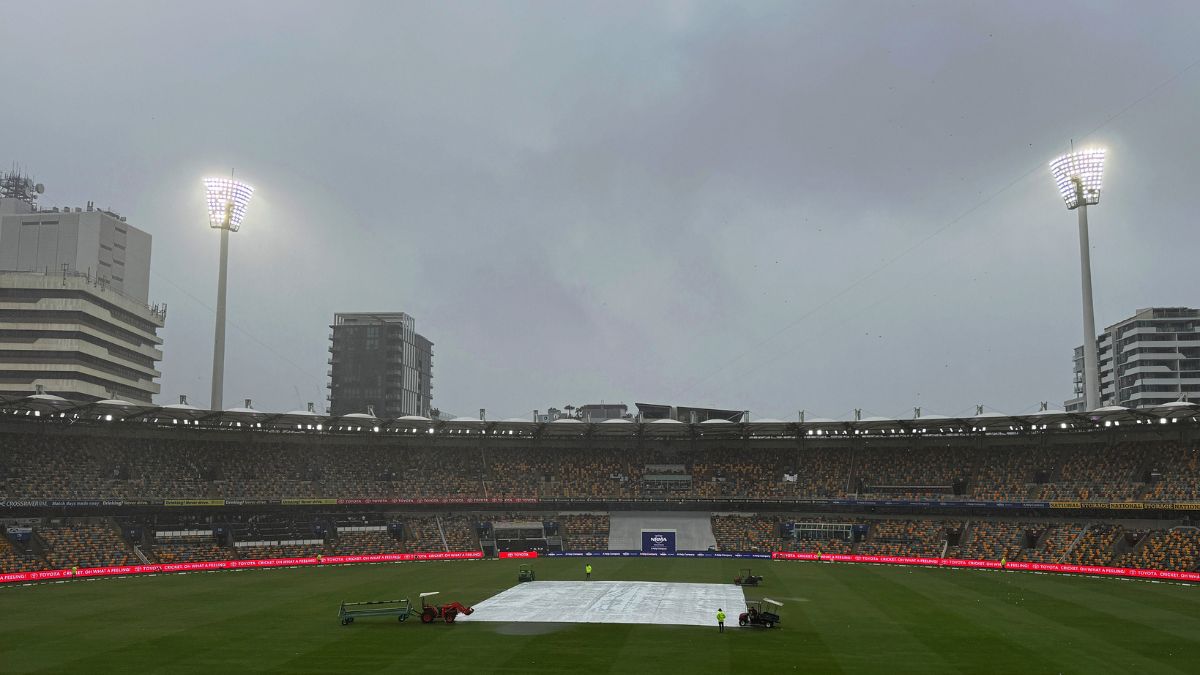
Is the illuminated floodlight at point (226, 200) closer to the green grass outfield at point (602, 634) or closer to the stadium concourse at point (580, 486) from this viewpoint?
the stadium concourse at point (580, 486)

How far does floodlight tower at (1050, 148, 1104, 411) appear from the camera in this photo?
77.3m

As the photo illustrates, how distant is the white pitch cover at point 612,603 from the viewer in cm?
4234

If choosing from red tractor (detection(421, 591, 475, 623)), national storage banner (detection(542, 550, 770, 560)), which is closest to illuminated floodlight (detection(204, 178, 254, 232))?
national storage banner (detection(542, 550, 770, 560))

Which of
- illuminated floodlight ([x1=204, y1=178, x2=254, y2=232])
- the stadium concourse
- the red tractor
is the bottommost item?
the red tractor

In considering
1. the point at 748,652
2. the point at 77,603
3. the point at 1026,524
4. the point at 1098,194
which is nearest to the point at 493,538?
the point at 77,603

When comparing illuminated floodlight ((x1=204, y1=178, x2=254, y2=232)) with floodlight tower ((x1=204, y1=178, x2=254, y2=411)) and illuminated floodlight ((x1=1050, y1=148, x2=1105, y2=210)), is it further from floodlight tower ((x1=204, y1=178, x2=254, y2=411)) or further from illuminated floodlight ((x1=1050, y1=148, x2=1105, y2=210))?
A: illuminated floodlight ((x1=1050, y1=148, x2=1105, y2=210))

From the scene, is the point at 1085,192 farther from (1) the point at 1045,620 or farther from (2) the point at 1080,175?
(1) the point at 1045,620

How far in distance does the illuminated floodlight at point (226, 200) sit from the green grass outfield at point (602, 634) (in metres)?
36.3

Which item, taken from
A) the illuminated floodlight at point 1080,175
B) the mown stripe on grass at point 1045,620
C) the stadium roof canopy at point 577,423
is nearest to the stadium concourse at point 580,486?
the stadium roof canopy at point 577,423

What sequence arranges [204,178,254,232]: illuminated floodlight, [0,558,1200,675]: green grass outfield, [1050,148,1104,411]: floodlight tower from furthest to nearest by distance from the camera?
1. [204,178,254,232]: illuminated floodlight
2. [1050,148,1104,411]: floodlight tower
3. [0,558,1200,675]: green grass outfield

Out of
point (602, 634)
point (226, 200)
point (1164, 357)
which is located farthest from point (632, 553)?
point (1164, 357)

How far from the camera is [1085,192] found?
78.2 meters

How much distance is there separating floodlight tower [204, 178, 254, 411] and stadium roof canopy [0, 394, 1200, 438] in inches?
167

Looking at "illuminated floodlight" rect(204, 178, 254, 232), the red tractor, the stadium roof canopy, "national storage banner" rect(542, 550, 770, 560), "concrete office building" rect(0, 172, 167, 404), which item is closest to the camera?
the red tractor
